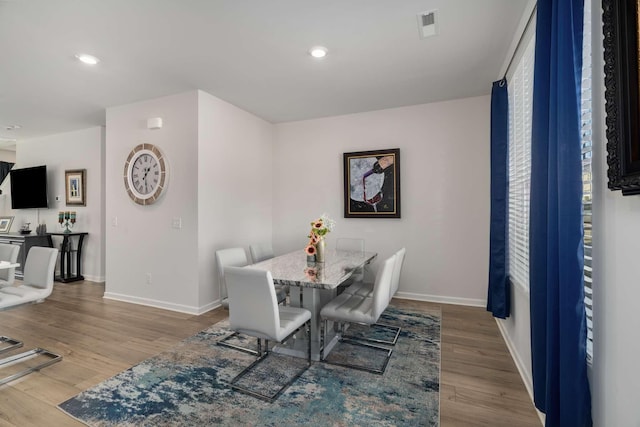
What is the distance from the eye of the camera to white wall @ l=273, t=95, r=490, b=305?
12.8ft

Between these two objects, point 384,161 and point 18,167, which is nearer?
point 384,161

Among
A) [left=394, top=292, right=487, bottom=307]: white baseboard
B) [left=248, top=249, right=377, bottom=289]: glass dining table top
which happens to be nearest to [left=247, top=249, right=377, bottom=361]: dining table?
[left=248, top=249, right=377, bottom=289]: glass dining table top

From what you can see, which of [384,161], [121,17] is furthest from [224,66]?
[384,161]

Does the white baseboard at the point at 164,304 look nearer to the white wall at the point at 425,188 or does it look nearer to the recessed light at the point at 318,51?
the white wall at the point at 425,188

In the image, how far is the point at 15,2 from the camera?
6.70 ft

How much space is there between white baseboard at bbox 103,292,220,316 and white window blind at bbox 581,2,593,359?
11.7 feet

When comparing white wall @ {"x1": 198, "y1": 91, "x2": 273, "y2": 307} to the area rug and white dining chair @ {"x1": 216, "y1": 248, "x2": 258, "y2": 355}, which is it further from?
the area rug

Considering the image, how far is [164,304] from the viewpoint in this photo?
12.5 feet

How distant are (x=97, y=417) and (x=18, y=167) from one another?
6.90 metres

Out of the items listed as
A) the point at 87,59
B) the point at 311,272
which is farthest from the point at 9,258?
the point at 311,272

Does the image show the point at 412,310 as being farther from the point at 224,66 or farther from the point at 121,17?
the point at 121,17

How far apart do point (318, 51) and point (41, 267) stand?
327 cm

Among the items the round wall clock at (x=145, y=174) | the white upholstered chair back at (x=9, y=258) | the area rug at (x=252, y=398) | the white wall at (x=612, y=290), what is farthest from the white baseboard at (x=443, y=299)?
the white upholstered chair back at (x=9, y=258)

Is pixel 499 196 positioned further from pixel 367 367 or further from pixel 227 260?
pixel 227 260
